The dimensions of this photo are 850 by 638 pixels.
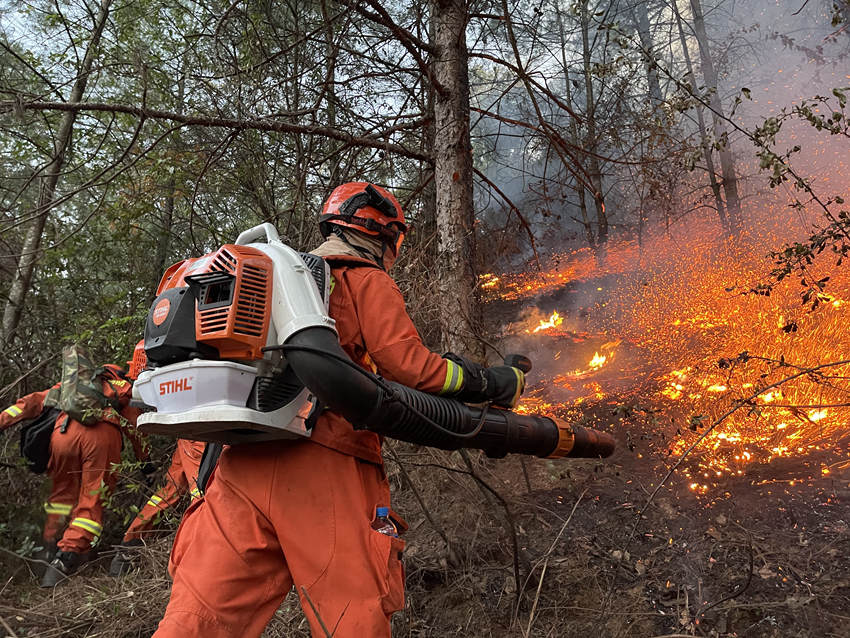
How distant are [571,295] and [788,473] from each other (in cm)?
761

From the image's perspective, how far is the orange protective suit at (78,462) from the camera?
496 centimetres

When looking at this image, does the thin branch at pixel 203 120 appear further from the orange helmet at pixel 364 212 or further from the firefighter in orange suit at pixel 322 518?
the firefighter in orange suit at pixel 322 518

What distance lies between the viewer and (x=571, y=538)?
3.60 metres

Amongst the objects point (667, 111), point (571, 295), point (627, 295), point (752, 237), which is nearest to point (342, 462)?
point (667, 111)

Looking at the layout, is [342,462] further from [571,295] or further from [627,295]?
[571,295]

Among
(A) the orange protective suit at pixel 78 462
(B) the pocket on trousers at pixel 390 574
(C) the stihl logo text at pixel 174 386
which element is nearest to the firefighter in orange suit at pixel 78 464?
(A) the orange protective suit at pixel 78 462

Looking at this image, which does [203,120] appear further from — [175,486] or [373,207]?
[175,486]

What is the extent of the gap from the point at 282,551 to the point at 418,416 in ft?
2.36

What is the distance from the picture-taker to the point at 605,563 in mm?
3314

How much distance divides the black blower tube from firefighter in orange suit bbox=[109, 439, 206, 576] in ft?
9.60

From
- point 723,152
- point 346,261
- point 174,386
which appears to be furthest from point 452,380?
point 723,152

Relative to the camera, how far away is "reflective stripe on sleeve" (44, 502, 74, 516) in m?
5.28

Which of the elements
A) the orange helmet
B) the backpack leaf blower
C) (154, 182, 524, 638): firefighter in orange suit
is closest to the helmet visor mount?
the orange helmet

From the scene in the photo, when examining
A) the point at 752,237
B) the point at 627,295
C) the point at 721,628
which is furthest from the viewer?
the point at 752,237
